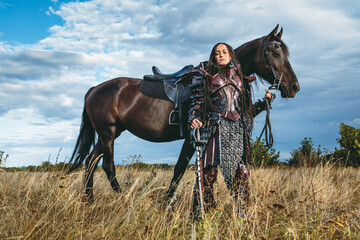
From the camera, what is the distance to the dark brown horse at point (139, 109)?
423cm

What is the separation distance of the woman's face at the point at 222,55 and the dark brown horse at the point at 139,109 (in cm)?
77

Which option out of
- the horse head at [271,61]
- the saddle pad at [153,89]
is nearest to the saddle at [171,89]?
the saddle pad at [153,89]

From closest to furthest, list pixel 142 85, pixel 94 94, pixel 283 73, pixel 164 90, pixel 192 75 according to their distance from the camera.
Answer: pixel 192 75 → pixel 283 73 → pixel 164 90 → pixel 142 85 → pixel 94 94

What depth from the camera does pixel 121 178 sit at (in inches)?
258

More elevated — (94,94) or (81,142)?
(94,94)

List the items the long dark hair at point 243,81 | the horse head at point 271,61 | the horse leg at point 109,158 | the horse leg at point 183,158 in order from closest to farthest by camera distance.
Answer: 1. the long dark hair at point 243,81
2. the horse leg at point 183,158
3. the horse head at point 271,61
4. the horse leg at point 109,158

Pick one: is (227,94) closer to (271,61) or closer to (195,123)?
(195,123)

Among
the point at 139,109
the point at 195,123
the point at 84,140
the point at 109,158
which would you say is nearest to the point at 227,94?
the point at 195,123

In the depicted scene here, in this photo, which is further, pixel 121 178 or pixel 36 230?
pixel 121 178

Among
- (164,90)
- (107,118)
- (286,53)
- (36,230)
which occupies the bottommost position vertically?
(36,230)

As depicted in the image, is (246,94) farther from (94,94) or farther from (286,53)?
(94,94)

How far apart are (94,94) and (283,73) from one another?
3061mm

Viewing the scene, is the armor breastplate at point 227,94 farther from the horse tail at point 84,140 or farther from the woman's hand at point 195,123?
the horse tail at point 84,140

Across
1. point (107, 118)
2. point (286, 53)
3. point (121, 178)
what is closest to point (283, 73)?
point (286, 53)
